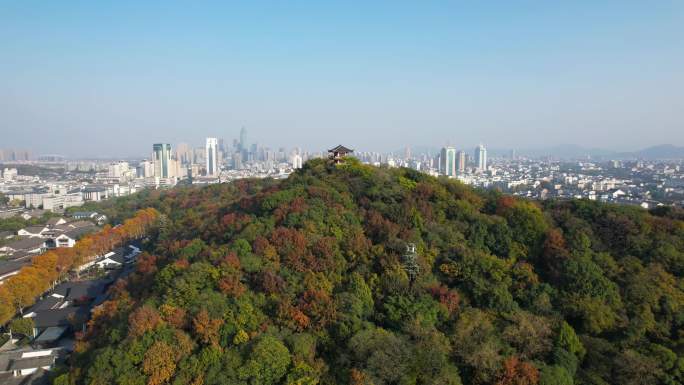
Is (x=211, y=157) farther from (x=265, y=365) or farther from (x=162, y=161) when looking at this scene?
(x=265, y=365)

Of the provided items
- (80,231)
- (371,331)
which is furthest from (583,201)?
(80,231)

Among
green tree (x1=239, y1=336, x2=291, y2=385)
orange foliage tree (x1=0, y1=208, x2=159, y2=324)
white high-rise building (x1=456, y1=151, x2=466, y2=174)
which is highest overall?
white high-rise building (x1=456, y1=151, x2=466, y2=174)

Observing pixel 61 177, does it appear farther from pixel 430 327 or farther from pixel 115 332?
pixel 430 327

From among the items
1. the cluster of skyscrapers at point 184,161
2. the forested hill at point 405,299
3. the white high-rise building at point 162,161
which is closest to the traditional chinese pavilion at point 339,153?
the forested hill at point 405,299

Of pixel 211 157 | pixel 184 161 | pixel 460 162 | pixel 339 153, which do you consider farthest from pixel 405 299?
pixel 184 161

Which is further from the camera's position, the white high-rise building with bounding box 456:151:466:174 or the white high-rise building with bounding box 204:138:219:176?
the white high-rise building with bounding box 204:138:219:176

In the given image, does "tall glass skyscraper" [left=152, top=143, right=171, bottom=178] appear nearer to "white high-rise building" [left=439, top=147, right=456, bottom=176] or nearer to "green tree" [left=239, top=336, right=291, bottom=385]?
"white high-rise building" [left=439, top=147, right=456, bottom=176]

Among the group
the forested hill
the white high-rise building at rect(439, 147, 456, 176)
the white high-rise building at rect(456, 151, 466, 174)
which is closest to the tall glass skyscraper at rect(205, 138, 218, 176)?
the white high-rise building at rect(439, 147, 456, 176)

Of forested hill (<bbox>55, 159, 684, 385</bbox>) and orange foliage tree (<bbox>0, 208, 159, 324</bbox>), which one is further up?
forested hill (<bbox>55, 159, 684, 385</bbox>)
